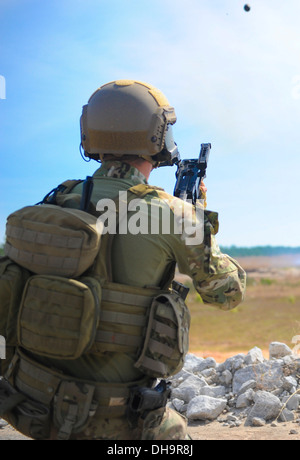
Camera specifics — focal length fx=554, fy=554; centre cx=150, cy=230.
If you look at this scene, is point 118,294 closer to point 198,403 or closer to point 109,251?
point 109,251

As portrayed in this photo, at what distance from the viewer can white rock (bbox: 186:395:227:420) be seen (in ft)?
21.5

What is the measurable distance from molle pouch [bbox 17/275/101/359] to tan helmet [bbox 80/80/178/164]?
963 millimetres

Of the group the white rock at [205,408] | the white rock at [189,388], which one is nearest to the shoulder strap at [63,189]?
the white rock at [205,408]

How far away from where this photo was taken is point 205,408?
6.54 meters

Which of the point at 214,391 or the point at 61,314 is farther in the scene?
the point at 214,391

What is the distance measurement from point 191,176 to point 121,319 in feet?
5.17

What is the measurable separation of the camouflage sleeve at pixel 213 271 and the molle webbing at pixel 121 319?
1.07 ft

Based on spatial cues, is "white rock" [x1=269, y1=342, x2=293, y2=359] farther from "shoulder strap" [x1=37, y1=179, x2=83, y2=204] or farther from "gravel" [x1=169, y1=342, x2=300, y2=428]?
"shoulder strap" [x1=37, y1=179, x2=83, y2=204]

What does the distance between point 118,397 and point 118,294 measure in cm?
60

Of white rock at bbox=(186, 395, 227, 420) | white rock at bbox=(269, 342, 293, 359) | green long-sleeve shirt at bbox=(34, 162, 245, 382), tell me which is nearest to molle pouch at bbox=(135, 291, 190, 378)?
green long-sleeve shirt at bbox=(34, 162, 245, 382)

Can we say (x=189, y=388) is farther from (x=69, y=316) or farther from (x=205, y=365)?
(x=69, y=316)

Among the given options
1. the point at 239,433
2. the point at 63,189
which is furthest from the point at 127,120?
the point at 239,433

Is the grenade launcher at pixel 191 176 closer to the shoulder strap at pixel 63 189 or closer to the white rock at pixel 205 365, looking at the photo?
the shoulder strap at pixel 63 189
